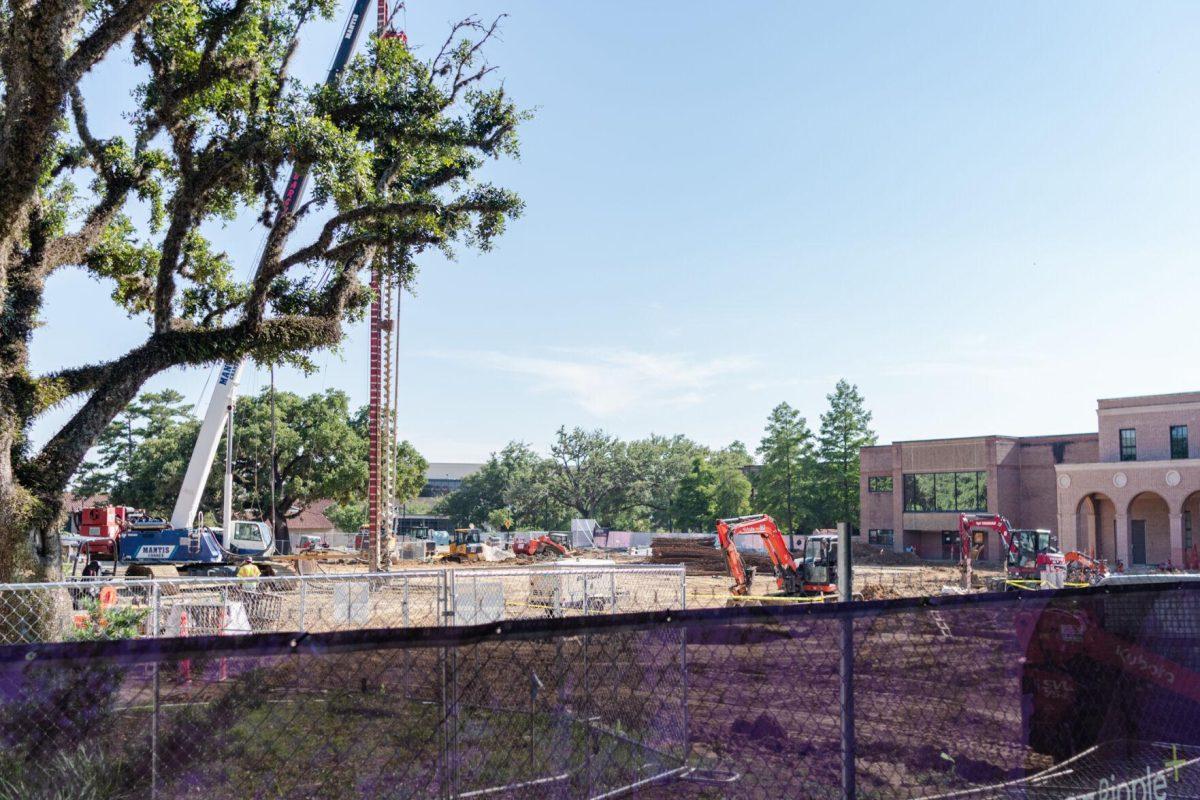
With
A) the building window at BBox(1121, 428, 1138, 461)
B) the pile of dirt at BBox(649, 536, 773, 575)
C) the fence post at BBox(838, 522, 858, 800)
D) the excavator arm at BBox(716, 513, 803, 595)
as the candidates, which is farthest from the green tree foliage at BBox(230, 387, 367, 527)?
the fence post at BBox(838, 522, 858, 800)

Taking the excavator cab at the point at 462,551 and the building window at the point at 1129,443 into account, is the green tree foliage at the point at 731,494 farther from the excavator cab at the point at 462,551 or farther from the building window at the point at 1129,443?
the building window at the point at 1129,443

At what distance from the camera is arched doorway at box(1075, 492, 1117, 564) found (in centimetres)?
5450

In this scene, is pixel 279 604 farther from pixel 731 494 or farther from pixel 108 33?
pixel 731 494

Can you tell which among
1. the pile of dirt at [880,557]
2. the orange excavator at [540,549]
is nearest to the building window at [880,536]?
the pile of dirt at [880,557]

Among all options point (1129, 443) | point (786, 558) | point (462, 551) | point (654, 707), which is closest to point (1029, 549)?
point (786, 558)

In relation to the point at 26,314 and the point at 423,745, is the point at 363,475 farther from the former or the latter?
the point at 423,745

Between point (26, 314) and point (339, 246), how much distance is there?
4150mm

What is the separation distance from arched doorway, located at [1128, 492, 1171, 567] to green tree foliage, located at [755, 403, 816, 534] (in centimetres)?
2672

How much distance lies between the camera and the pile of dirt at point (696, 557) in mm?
49875

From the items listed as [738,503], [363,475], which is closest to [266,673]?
[363,475]

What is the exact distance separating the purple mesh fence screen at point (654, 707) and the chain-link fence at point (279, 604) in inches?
175

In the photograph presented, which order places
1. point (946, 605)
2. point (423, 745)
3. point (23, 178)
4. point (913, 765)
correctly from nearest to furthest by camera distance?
point (423, 745)
point (946, 605)
point (913, 765)
point (23, 178)

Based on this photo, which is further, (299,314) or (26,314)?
(299,314)

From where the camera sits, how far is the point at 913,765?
15.5ft
